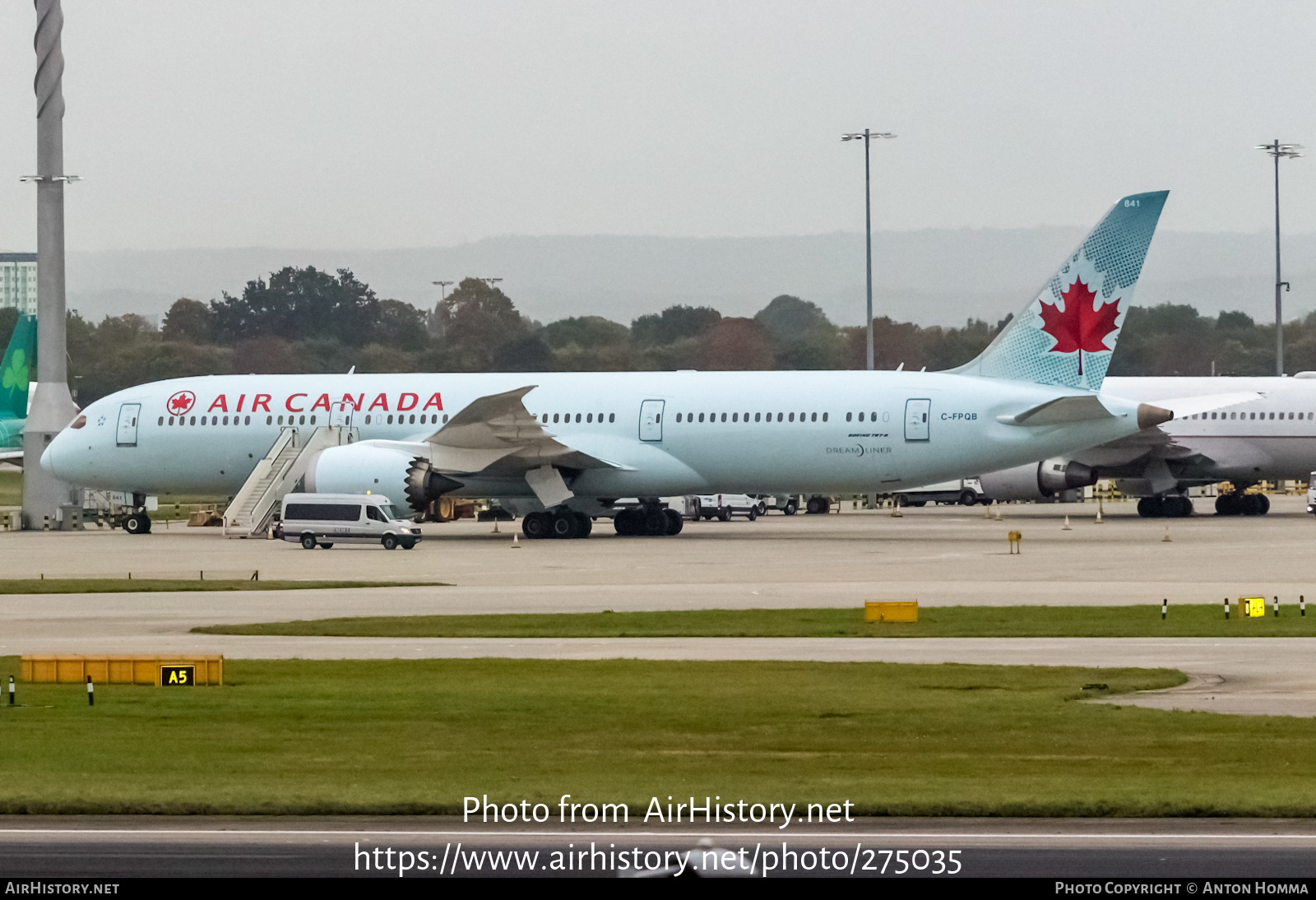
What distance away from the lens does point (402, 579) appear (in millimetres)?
35906

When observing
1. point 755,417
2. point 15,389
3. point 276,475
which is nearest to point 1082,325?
point 755,417

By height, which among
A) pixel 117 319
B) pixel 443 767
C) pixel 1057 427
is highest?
pixel 117 319

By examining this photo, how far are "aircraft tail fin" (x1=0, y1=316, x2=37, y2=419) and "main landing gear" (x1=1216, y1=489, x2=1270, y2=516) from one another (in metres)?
49.5

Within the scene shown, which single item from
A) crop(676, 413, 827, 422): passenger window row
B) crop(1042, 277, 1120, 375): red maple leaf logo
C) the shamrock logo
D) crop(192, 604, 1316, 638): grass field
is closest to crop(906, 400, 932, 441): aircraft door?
crop(676, 413, 827, 422): passenger window row

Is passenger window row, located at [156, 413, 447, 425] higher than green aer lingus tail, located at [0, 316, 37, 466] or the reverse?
the reverse

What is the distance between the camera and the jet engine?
194ft

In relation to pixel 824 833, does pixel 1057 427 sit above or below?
above

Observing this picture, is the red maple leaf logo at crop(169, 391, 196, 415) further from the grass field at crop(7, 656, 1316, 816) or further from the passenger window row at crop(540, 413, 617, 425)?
the grass field at crop(7, 656, 1316, 816)

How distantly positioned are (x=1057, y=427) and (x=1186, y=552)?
19.0 feet

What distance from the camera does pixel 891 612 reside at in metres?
26.9

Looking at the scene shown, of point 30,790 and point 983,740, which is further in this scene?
point 983,740

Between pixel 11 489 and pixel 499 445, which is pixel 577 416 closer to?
pixel 499 445

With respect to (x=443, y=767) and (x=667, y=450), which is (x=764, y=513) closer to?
(x=667, y=450)

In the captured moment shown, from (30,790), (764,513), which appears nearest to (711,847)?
(30,790)
